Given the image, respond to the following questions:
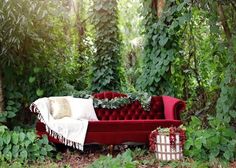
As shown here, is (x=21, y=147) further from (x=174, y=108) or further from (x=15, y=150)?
(x=174, y=108)

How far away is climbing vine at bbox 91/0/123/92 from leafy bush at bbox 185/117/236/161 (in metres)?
2.95

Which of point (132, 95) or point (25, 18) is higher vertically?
point (25, 18)

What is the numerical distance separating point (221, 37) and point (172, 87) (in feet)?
7.60

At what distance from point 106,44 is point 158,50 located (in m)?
1.16

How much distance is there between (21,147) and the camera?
4.83 metres

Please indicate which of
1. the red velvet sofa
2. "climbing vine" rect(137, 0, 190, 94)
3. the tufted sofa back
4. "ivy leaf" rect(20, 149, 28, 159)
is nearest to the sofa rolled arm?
the red velvet sofa

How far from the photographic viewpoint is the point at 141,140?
5.23 meters

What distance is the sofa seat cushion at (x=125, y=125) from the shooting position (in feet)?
16.8

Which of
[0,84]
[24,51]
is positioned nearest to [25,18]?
[24,51]

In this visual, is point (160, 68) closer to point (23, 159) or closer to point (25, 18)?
point (25, 18)

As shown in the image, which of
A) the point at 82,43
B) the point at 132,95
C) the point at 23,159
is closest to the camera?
the point at 23,159

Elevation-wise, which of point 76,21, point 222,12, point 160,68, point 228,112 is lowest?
point 228,112

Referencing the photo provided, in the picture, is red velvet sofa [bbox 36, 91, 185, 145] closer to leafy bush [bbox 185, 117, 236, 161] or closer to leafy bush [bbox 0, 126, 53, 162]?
leafy bush [bbox 0, 126, 53, 162]

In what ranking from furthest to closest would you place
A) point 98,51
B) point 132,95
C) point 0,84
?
point 98,51 < point 132,95 < point 0,84
